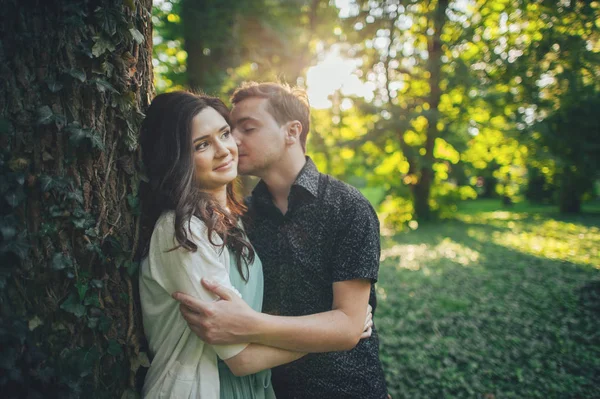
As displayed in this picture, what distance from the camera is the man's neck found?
246cm

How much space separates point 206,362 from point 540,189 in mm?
27720

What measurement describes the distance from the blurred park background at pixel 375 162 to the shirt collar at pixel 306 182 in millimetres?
948

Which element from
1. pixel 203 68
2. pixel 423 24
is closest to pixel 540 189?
pixel 423 24

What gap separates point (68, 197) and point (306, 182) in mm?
1283

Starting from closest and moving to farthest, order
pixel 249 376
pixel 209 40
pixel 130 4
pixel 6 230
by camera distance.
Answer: pixel 6 230
pixel 130 4
pixel 249 376
pixel 209 40

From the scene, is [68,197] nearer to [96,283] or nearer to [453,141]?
[96,283]

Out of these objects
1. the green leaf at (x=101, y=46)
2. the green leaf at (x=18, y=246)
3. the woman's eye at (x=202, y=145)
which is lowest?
the green leaf at (x=18, y=246)

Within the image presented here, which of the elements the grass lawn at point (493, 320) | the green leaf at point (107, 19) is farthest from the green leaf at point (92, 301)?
the grass lawn at point (493, 320)

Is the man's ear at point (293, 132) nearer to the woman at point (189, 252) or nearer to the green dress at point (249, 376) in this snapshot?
the woman at point (189, 252)

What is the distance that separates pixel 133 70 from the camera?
1.67 m

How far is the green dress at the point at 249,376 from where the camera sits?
1.77 metres

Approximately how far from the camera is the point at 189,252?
1562mm

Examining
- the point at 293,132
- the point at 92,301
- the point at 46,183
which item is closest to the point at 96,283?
the point at 92,301

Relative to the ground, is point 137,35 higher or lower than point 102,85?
higher
